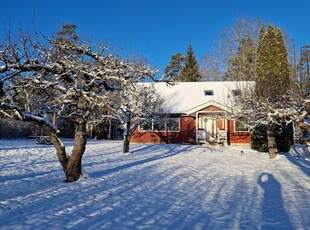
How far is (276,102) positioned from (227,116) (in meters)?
3.81

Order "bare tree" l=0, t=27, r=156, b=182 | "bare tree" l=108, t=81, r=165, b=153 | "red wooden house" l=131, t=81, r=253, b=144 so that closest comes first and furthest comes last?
"bare tree" l=0, t=27, r=156, b=182 → "bare tree" l=108, t=81, r=165, b=153 → "red wooden house" l=131, t=81, r=253, b=144

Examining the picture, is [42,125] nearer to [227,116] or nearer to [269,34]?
[227,116]

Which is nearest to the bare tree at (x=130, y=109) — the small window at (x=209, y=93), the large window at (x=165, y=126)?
the large window at (x=165, y=126)

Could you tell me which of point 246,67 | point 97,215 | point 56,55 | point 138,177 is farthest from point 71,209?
point 246,67

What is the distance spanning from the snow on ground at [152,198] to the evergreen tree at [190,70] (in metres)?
30.9

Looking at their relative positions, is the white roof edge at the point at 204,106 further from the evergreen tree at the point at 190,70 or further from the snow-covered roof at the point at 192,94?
the evergreen tree at the point at 190,70

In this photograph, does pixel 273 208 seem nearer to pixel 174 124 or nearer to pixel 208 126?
pixel 208 126

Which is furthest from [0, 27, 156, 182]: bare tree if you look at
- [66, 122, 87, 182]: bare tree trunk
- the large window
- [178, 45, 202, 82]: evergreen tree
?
[178, 45, 202, 82]: evergreen tree

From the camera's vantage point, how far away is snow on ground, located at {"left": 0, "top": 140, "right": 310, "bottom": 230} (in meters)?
4.04

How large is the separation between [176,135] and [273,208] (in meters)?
16.6

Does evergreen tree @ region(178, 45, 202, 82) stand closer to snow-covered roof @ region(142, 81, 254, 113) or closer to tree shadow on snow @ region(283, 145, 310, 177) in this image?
snow-covered roof @ region(142, 81, 254, 113)

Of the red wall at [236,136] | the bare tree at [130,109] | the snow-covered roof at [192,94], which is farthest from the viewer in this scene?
the snow-covered roof at [192,94]

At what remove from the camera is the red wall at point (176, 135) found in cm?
2134

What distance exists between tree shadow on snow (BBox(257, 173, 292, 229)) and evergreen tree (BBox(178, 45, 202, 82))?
107ft
